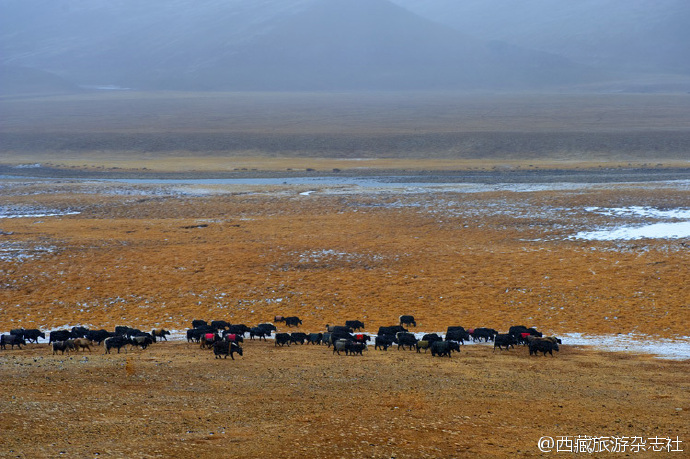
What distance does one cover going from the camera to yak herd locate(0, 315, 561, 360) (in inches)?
629

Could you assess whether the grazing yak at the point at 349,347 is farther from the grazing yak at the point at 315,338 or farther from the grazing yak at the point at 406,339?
the grazing yak at the point at 315,338

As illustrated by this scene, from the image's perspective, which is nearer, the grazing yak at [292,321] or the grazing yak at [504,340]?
the grazing yak at [504,340]

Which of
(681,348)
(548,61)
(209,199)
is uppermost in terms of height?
(548,61)

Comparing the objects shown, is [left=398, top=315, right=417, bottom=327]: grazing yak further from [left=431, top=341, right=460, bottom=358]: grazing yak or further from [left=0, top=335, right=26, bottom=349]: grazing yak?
[left=0, top=335, right=26, bottom=349]: grazing yak

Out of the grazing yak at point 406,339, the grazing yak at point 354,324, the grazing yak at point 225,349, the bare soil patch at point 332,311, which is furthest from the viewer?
the grazing yak at point 354,324

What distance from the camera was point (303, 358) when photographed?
15.4 metres

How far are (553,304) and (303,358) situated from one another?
980 centimetres

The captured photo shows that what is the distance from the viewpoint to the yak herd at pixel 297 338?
1597 centimetres

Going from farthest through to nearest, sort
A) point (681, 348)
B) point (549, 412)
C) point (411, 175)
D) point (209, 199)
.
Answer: point (411, 175) < point (209, 199) < point (681, 348) < point (549, 412)

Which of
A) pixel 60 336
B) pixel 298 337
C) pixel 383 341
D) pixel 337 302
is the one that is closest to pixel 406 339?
pixel 383 341

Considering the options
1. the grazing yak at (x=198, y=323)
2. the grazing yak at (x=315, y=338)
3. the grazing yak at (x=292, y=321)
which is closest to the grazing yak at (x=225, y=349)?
the grazing yak at (x=315, y=338)

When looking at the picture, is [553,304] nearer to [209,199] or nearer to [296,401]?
[296,401]

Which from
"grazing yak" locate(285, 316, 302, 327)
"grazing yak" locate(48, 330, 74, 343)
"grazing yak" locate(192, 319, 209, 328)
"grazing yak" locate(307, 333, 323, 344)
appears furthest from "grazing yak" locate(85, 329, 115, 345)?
"grazing yak" locate(307, 333, 323, 344)

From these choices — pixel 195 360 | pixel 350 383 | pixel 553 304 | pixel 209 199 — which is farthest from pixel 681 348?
pixel 209 199
